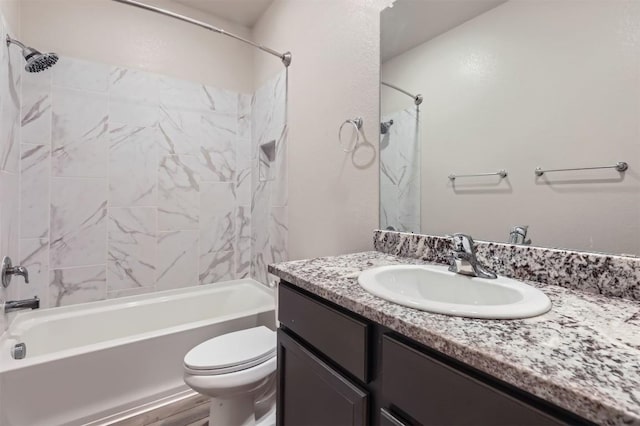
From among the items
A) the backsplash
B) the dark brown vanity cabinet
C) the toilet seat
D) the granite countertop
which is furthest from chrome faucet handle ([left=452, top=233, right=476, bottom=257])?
the toilet seat

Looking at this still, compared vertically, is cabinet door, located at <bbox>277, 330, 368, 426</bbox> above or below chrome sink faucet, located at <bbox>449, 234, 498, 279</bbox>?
below

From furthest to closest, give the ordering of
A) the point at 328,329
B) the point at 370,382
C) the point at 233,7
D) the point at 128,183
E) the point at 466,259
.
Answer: the point at 233,7 < the point at 128,183 < the point at 466,259 < the point at 328,329 < the point at 370,382

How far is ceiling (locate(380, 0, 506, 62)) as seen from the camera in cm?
108

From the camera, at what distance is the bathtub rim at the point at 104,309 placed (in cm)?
133

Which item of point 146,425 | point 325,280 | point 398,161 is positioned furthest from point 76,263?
point 398,161

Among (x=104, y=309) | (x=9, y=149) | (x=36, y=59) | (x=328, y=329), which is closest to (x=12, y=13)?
(x=36, y=59)

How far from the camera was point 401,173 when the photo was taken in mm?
1307

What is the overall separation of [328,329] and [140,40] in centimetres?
247

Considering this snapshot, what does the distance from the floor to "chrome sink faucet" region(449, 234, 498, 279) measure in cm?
155

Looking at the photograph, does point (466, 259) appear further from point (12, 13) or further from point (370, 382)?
point (12, 13)

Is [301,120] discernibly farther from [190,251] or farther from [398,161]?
[190,251]

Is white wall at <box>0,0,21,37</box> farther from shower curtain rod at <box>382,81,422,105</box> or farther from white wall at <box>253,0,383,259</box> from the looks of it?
shower curtain rod at <box>382,81,422,105</box>

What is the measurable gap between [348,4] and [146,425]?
244 cm

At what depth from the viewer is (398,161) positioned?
132cm
